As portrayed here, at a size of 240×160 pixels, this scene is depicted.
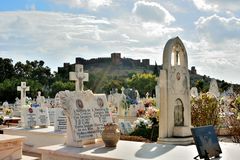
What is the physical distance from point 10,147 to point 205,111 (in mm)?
7731

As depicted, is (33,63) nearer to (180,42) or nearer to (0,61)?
(0,61)

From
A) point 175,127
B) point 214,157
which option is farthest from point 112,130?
point 175,127

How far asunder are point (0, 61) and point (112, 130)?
69083mm

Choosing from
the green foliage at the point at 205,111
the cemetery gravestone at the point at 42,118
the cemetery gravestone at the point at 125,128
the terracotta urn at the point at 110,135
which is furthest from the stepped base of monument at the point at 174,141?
the cemetery gravestone at the point at 42,118

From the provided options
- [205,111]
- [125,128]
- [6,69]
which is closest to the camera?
[205,111]

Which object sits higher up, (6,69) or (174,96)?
(6,69)

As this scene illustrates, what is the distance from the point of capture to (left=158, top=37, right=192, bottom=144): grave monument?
11.4 m

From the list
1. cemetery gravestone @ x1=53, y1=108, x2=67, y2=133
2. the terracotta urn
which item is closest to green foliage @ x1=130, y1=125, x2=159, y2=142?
cemetery gravestone @ x1=53, y1=108, x2=67, y2=133

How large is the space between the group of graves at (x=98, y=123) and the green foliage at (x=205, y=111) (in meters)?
1.52

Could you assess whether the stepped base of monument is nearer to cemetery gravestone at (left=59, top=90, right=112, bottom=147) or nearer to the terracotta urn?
cemetery gravestone at (left=59, top=90, right=112, bottom=147)

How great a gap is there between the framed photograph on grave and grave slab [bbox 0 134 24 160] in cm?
386

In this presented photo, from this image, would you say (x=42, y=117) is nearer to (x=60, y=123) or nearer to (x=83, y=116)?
(x=60, y=123)

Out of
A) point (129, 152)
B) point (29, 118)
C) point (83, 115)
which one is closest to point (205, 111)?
point (83, 115)

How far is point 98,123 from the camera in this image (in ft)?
31.6
